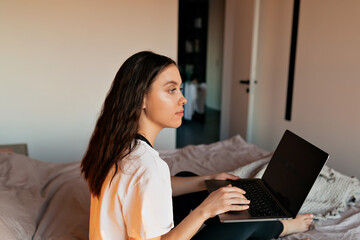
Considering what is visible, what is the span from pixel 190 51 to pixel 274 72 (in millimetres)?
3729

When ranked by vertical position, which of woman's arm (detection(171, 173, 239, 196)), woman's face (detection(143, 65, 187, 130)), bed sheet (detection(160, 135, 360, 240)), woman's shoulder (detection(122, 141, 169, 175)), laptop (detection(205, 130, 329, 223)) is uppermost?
woman's face (detection(143, 65, 187, 130))

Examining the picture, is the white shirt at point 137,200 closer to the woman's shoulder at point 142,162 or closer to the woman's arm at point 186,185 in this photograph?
the woman's shoulder at point 142,162

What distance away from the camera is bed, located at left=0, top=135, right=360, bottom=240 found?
1.23 m

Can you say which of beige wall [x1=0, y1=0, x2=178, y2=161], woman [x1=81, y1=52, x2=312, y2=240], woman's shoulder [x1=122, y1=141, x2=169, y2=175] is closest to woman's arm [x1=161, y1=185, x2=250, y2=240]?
woman [x1=81, y1=52, x2=312, y2=240]

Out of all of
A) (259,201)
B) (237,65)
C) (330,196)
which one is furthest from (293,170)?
(237,65)

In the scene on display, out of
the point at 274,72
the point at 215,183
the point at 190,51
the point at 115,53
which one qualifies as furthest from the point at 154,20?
the point at 190,51

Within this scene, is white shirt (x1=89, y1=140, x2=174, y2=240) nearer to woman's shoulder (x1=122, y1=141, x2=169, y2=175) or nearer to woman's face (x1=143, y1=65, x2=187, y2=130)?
woman's shoulder (x1=122, y1=141, x2=169, y2=175)

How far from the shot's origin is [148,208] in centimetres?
78

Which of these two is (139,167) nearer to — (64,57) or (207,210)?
(207,210)

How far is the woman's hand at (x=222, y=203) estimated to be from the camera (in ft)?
2.97

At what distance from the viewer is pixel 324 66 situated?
2.55 m

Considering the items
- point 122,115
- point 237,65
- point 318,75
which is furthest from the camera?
point 237,65

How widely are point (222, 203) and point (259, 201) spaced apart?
277 millimetres

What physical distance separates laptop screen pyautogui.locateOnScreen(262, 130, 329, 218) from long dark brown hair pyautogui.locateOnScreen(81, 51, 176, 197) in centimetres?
59
